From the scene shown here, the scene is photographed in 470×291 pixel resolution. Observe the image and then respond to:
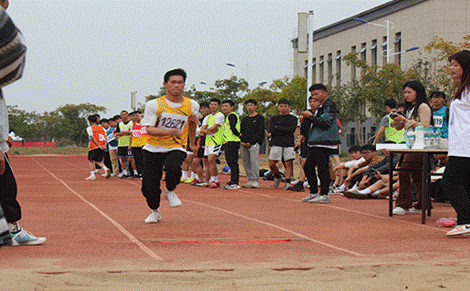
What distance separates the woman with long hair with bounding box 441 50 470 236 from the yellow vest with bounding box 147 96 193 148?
10.2ft

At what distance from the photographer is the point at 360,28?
211 feet

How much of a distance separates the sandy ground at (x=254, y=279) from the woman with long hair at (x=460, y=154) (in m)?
1.99

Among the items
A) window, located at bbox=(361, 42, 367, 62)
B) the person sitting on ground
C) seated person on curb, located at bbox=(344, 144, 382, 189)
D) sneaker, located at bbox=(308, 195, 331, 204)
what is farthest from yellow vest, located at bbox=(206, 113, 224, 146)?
window, located at bbox=(361, 42, 367, 62)

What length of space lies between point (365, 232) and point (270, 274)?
285 centimetres

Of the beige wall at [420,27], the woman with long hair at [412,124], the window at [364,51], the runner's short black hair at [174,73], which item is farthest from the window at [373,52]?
the runner's short black hair at [174,73]

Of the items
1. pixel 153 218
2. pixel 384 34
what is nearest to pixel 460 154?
pixel 153 218

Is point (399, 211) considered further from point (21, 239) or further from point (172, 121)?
point (21, 239)

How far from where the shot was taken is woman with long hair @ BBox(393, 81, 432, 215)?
8.52 m

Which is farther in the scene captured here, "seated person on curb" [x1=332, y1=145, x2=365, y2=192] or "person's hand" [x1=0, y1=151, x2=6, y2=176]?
"seated person on curb" [x1=332, y1=145, x2=365, y2=192]

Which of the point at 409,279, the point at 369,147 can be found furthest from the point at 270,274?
the point at 369,147

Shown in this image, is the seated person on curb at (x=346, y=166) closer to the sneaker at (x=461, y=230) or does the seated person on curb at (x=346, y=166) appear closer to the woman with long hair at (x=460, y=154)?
the woman with long hair at (x=460, y=154)

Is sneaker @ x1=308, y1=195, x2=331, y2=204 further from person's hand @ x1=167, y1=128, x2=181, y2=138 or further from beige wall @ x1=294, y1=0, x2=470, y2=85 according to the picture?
beige wall @ x1=294, y1=0, x2=470, y2=85

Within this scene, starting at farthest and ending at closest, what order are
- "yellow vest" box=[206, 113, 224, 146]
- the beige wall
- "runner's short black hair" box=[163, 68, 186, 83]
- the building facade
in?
the building facade < the beige wall < "yellow vest" box=[206, 113, 224, 146] < "runner's short black hair" box=[163, 68, 186, 83]

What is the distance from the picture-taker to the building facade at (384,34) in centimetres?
5050
